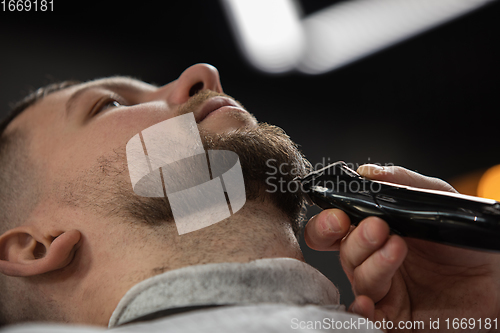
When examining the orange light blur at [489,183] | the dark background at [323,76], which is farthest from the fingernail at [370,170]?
the orange light blur at [489,183]

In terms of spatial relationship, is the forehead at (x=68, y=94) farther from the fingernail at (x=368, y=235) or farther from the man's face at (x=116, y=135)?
the fingernail at (x=368, y=235)

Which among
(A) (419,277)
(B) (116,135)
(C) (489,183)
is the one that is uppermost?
(B) (116,135)

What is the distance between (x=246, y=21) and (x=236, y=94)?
0.46 meters

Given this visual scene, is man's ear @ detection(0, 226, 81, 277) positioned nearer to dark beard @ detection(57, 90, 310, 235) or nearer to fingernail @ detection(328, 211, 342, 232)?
dark beard @ detection(57, 90, 310, 235)

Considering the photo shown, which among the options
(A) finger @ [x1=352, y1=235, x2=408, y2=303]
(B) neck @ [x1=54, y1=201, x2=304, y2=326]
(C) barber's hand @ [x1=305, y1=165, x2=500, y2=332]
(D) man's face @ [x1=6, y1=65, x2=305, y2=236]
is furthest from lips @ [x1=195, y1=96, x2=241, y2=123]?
(A) finger @ [x1=352, y1=235, x2=408, y2=303]

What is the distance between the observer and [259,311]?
0.52 metres

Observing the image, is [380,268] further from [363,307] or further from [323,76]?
[323,76]

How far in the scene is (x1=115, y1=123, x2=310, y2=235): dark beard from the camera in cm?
70

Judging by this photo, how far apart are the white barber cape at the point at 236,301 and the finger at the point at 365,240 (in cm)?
9

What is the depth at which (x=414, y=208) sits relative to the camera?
563mm

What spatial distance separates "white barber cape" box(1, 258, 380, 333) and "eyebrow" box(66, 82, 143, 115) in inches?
22.6

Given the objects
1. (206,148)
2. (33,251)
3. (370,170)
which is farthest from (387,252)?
(33,251)

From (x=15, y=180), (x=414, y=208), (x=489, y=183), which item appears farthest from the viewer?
(x=489, y=183)

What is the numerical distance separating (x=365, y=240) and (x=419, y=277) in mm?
317
